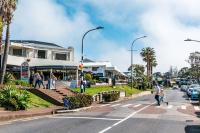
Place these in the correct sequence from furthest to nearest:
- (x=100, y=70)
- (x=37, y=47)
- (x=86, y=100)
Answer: (x=100, y=70) < (x=37, y=47) < (x=86, y=100)

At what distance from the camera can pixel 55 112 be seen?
26.4 m

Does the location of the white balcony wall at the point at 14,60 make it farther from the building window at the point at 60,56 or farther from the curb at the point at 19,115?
the curb at the point at 19,115

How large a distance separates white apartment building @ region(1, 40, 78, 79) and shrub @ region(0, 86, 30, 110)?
26.3m

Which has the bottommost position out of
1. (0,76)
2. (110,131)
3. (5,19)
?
(110,131)

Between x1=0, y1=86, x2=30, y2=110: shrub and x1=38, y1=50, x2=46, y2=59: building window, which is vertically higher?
x1=38, y1=50, x2=46, y2=59: building window

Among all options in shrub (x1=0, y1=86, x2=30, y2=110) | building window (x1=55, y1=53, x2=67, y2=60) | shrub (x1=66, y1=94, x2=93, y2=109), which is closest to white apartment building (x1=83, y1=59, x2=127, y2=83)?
building window (x1=55, y1=53, x2=67, y2=60)

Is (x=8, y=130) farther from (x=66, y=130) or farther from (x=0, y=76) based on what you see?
(x=0, y=76)

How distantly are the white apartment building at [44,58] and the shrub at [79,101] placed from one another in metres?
22.2

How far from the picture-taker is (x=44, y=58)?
71.6 m

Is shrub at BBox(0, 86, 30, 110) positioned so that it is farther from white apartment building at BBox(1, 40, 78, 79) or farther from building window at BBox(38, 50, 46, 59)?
building window at BBox(38, 50, 46, 59)

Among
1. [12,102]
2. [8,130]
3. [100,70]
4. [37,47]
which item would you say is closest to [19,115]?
[12,102]

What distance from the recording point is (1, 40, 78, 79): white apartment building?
60.3 meters

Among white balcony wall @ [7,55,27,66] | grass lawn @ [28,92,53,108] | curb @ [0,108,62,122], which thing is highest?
white balcony wall @ [7,55,27,66]

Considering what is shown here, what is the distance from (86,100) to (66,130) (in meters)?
15.1
